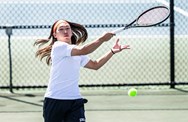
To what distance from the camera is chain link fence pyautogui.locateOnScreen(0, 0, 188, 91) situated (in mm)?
10438

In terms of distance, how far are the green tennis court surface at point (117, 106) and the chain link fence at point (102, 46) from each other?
15.3 inches

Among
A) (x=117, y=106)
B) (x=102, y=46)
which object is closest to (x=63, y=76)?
(x=117, y=106)

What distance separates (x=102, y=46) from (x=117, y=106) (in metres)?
5.50

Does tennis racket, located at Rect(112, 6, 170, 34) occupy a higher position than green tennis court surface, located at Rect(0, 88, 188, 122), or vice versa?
tennis racket, located at Rect(112, 6, 170, 34)

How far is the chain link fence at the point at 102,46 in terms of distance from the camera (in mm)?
10438

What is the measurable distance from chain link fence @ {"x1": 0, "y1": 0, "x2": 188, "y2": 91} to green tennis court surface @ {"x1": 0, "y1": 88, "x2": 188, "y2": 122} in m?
0.39

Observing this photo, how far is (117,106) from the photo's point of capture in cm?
809

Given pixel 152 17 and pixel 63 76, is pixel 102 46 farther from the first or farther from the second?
pixel 63 76

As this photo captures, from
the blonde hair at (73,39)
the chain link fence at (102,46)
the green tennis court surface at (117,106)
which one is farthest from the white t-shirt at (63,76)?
the chain link fence at (102,46)

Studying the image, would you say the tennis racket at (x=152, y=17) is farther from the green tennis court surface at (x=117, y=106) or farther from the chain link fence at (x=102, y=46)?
the chain link fence at (x=102, y=46)

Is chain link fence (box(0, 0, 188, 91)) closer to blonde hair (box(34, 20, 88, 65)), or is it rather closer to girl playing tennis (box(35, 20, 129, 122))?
blonde hair (box(34, 20, 88, 65))

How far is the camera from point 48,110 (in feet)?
17.2

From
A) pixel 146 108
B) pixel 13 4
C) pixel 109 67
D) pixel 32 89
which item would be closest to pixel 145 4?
pixel 13 4

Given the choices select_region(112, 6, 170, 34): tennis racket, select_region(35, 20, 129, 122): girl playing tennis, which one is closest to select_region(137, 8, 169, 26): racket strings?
select_region(112, 6, 170, 34): tennis racket
